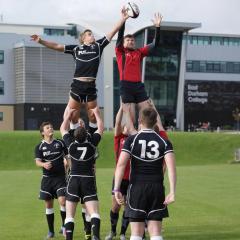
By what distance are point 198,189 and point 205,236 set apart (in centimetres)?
1214

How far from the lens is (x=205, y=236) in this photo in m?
14.1

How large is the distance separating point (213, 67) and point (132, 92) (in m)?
93.1

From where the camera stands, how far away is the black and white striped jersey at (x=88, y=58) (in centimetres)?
1288

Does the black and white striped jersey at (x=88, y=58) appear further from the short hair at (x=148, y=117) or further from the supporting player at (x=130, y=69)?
the short hair at (x=148, y=117)

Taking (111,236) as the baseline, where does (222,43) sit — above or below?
above

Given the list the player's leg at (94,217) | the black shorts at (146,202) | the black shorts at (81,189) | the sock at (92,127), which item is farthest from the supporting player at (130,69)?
the black shorts at (146,202)

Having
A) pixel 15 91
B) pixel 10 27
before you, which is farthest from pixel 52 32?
pixel 15 91

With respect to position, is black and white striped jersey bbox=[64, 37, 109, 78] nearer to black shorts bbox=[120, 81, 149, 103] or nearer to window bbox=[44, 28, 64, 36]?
black shorts bbox=[120, 81, 149, 103]

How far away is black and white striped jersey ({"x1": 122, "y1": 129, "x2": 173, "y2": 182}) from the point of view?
Result: 947 cm

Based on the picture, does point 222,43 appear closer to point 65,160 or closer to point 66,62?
point 66,62

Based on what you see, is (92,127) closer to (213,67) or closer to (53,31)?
(53,31)

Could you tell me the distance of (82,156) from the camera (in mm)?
12156

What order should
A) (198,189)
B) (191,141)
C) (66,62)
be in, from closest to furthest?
1. (198,189)
2. (191,141)
3. (66,62)

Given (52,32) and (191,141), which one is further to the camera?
(52,32)
